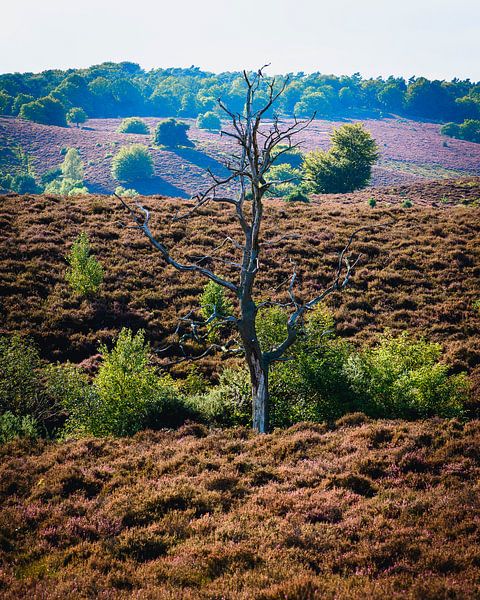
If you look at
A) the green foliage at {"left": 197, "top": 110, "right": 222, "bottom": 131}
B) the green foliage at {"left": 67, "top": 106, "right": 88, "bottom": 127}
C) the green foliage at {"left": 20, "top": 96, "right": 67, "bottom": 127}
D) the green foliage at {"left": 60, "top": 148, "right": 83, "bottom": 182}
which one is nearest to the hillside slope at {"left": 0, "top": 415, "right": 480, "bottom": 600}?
the green foliage at {"left": 60, "top": 148, "right": 83, "bottom": 182}

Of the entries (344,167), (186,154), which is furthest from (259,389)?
(186,154)

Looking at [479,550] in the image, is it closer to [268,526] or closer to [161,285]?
[268,526]

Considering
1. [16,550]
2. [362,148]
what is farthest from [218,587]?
[362,148]

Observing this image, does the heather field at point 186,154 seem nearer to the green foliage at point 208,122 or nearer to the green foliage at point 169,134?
the green foliage at point 169,134

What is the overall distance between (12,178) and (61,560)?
9945cm

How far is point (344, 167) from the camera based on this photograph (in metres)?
57.1

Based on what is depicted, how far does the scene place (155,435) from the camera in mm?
11375

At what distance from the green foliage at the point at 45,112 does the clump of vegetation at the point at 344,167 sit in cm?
10285

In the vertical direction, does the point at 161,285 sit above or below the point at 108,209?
below

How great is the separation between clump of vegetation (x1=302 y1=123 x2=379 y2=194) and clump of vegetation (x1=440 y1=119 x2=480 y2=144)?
3772 inches

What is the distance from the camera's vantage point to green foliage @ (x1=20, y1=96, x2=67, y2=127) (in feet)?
400

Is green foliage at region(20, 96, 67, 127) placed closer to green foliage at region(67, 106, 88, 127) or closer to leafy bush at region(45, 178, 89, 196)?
green foliage at region(67, 106, 88, 127)

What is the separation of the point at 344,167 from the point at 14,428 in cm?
5501

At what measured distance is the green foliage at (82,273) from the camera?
22031mm
